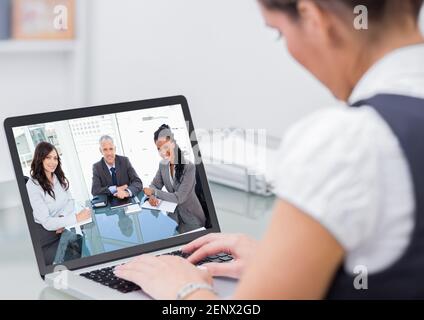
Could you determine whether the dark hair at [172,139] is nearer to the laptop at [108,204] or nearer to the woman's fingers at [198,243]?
the laptop at [108,204]

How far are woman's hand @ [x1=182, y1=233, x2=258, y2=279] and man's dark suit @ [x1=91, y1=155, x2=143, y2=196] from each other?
141 mm

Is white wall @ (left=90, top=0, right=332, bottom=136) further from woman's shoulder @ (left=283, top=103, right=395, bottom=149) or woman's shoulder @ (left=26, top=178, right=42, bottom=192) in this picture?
woman's shoulder @ (left=283, top=103, right=395, bottom=149)

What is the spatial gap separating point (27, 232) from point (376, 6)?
3.00ft

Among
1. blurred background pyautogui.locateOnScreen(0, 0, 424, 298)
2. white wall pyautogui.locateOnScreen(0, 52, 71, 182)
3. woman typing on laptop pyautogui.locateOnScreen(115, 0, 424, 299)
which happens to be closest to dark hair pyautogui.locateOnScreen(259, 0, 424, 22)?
woman typing on laptop pyautogui.locateOnScreen(115, 0, 424, 299)

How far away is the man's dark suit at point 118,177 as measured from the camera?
1294mm

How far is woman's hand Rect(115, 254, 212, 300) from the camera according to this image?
102 centimetres

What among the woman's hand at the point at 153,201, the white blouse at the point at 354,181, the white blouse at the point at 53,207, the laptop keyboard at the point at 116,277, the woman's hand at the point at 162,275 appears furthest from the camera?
the woman's hand at the point at 153,201

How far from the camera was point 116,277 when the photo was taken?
1.16 metres

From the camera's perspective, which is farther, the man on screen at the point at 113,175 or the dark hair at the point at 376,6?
the man on screen at the point at 113,175

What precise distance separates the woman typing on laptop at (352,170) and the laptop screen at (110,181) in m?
0.50

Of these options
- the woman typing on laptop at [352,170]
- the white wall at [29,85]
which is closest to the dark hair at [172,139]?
the woman typing on laptop at [352,170]

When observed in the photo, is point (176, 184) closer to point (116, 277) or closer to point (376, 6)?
point (116, 277)

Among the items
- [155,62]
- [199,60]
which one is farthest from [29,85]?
[199,60]

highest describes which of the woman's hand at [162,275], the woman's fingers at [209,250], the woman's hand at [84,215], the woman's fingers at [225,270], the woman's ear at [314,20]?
the woman's ear at [314,20]
